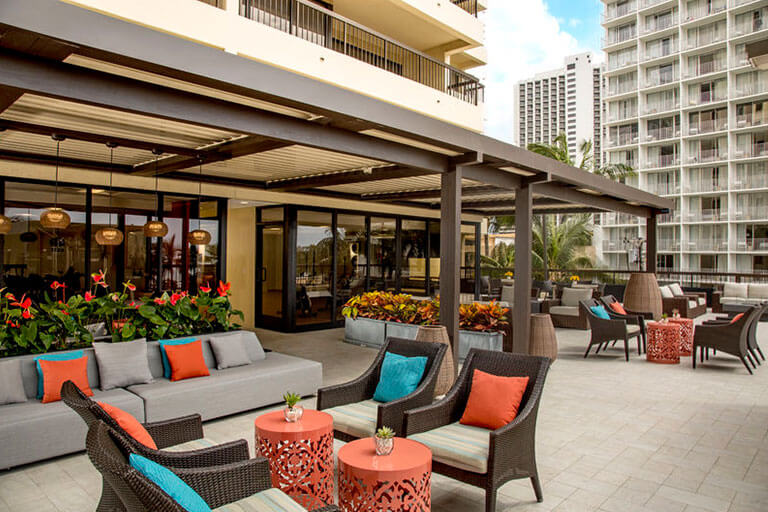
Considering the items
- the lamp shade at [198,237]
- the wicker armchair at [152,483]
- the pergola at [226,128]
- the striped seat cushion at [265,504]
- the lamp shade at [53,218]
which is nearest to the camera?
the wicker armchair at [152,483]

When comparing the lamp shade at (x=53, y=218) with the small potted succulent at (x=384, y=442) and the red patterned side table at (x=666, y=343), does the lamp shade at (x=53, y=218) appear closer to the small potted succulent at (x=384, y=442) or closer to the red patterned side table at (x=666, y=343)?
the small potted succulent at (x=384, y=442)

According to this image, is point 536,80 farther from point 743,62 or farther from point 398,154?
point 398,154

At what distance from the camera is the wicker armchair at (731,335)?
6.88 meters

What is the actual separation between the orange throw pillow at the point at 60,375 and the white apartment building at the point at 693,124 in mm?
30350

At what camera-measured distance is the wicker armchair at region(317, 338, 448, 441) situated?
11.5 ft

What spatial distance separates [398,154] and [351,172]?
243cm

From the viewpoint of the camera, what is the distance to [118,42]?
2844 mm

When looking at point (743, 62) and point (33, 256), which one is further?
point (743, 62)

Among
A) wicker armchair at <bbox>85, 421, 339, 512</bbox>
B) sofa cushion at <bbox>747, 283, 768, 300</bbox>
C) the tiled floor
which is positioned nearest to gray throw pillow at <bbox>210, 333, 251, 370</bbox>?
the tiled floor

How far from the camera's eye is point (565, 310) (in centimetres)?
1102

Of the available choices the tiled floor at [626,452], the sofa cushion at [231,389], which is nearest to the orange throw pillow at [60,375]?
the sofa cushion at [231,389]

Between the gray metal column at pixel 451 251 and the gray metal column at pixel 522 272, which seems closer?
the gray metal column at pixel 451 251

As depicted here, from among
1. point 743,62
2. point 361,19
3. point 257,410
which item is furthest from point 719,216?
point 257,410

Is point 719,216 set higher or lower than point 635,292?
higher
